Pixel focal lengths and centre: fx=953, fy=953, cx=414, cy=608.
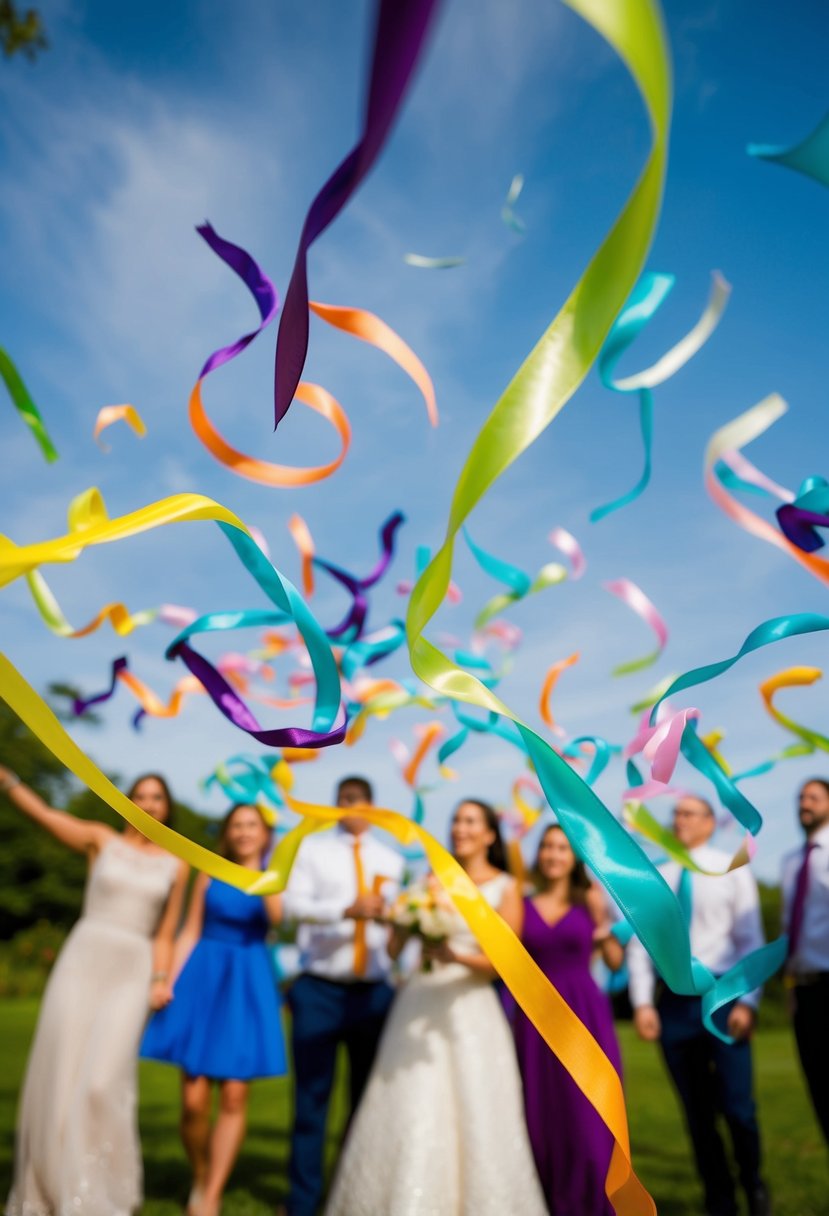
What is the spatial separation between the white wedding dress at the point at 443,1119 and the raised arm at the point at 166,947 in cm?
112

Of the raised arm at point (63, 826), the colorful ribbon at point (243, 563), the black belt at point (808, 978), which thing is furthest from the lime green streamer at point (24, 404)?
the black belt at point (808, 978)

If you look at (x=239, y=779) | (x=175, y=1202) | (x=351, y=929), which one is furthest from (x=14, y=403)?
(x=175, y=1202)

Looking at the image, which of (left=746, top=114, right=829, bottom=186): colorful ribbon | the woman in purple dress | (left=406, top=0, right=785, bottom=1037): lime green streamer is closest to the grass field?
the woman in purple dress

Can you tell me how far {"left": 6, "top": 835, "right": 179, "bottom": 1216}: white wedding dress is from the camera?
3.83 meters

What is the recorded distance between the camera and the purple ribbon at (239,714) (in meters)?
1.86

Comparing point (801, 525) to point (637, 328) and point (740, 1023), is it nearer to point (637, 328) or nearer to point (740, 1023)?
point (637, 328)

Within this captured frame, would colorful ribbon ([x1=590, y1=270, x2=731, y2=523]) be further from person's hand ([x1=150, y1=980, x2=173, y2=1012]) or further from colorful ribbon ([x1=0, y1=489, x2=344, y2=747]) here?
person's hand ([x1=150, y1=980, x2=173, y2=1012])

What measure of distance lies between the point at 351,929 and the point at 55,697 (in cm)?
3425

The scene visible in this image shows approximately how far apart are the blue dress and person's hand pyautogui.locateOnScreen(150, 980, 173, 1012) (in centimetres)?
16

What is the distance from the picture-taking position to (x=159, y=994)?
171 inches

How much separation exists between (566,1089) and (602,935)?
0.78 metres

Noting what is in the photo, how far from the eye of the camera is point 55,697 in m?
36.1

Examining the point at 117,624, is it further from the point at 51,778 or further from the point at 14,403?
the point at 51,778

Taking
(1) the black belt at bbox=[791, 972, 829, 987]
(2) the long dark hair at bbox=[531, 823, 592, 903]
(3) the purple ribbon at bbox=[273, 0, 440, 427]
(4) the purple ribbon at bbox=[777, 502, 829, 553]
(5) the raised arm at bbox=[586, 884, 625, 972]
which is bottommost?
(1) the black belt at bbox=[791, 972, 829, 987]
